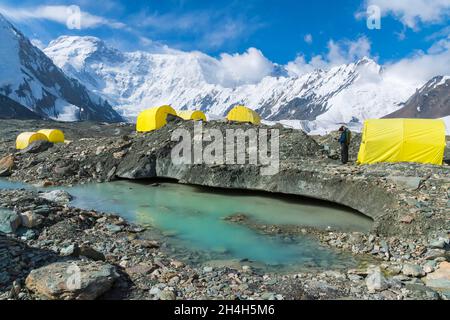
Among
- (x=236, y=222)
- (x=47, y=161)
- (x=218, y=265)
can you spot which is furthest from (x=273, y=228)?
(x=47, y=161)

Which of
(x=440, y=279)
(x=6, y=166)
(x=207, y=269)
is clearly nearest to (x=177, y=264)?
(x=207, y=269)

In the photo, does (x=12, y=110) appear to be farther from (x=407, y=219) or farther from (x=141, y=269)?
(x=407, y=219)

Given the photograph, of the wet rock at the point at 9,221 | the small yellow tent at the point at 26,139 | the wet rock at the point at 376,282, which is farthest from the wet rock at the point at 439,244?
the small yellow tent at the point at 26,139

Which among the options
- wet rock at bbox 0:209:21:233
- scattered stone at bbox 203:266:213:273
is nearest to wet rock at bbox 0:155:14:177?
wet rock at bbox 0:209:21:233

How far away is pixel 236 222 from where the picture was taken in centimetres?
1411

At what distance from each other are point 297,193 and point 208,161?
5.46m

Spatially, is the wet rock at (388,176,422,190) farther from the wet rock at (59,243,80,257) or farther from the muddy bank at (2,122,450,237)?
the wet rock at (59,243,80,257)

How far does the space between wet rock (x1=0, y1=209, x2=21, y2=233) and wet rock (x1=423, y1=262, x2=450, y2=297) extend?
33.6 feet

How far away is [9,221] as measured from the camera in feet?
34.2

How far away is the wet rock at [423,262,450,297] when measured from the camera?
796cm

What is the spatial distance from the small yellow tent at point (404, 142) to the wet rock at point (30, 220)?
1375 cm

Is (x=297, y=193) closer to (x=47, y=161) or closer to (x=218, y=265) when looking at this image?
(x=218, y=265)

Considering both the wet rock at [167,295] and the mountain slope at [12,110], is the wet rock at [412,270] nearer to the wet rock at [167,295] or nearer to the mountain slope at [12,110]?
the wet rock at [167,295]
